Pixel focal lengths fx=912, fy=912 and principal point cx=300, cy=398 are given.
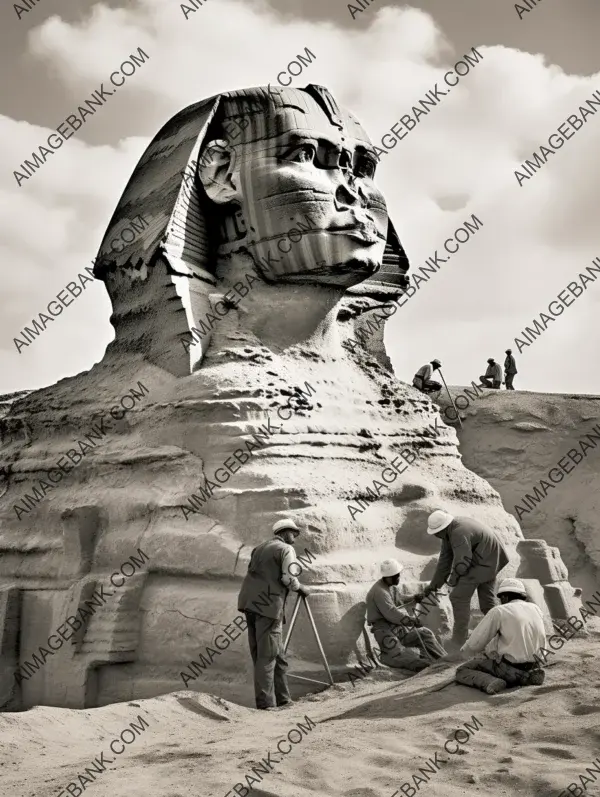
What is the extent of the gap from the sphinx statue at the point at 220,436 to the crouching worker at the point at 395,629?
0.22 meters

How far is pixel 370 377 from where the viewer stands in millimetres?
10547

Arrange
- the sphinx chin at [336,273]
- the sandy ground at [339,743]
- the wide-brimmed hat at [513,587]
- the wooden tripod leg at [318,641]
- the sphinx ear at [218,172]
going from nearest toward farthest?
the sandy ground at [339,743]
the wide-brimmed hat at [513,587]
the wooden tripod leg at [318,641]
the sphinx chin at [336,273]
the sphinx ear at [218,172]

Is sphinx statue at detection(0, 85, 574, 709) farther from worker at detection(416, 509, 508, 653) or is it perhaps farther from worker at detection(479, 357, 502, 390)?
worker at detection(479, 357, 502, 390)

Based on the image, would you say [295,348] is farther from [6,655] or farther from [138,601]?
[6,655]

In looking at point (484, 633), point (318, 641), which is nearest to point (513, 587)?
point (484, 633)

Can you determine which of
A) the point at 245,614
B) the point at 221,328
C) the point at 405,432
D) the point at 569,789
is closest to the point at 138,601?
the point at 245,614

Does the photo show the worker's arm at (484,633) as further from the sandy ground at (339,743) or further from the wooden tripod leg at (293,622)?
the wooden tripod leg at (293,622)

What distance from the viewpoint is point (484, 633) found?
647 cm

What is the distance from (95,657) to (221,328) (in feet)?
11.2

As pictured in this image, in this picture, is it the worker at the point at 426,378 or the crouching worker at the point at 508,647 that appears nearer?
the crouching worker at the point at 508,647

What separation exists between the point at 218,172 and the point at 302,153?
936mm

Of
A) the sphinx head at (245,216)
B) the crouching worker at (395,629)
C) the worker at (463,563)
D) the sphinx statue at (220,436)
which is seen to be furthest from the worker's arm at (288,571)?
the sphinx head at (245,216)

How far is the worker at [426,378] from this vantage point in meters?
16.0

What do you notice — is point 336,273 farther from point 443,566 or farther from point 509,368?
point 509,368
